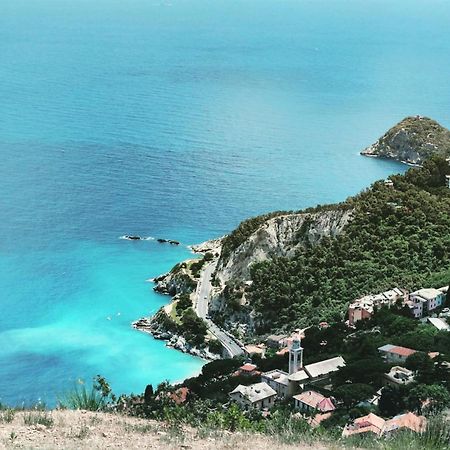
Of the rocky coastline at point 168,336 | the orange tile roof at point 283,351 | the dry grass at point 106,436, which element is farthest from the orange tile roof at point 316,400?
the rocky coastline at point 168,336

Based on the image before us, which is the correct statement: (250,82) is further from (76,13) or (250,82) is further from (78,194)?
(76,13)

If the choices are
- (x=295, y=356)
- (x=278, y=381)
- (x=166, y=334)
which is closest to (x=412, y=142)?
(x=166, y=334)

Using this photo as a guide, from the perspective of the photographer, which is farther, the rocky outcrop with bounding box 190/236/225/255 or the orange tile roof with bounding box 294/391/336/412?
the rocky outcrop with bounding box 190/236/225/255

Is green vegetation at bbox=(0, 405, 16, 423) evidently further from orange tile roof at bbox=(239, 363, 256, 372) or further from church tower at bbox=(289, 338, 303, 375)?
orange tile roof at bbox=(239, 363, 256, 372)

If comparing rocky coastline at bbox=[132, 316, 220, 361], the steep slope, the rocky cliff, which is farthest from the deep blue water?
the steep slope

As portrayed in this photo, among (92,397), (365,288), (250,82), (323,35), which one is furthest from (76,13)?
(92,397)

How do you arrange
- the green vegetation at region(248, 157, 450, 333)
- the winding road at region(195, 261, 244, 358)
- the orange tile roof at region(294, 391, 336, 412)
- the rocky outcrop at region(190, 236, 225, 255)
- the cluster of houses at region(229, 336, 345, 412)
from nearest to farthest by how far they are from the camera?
the orange tile roof at region(294, 391, 336, 412) < the cluster of houses at region(229, 336, 345, 412) < the winding road at region(195, 261, 244, 358) < the green vegetation at region(248, 157, 450, 333) < the rocky outcrop at region(190, 236, 225, 255)
